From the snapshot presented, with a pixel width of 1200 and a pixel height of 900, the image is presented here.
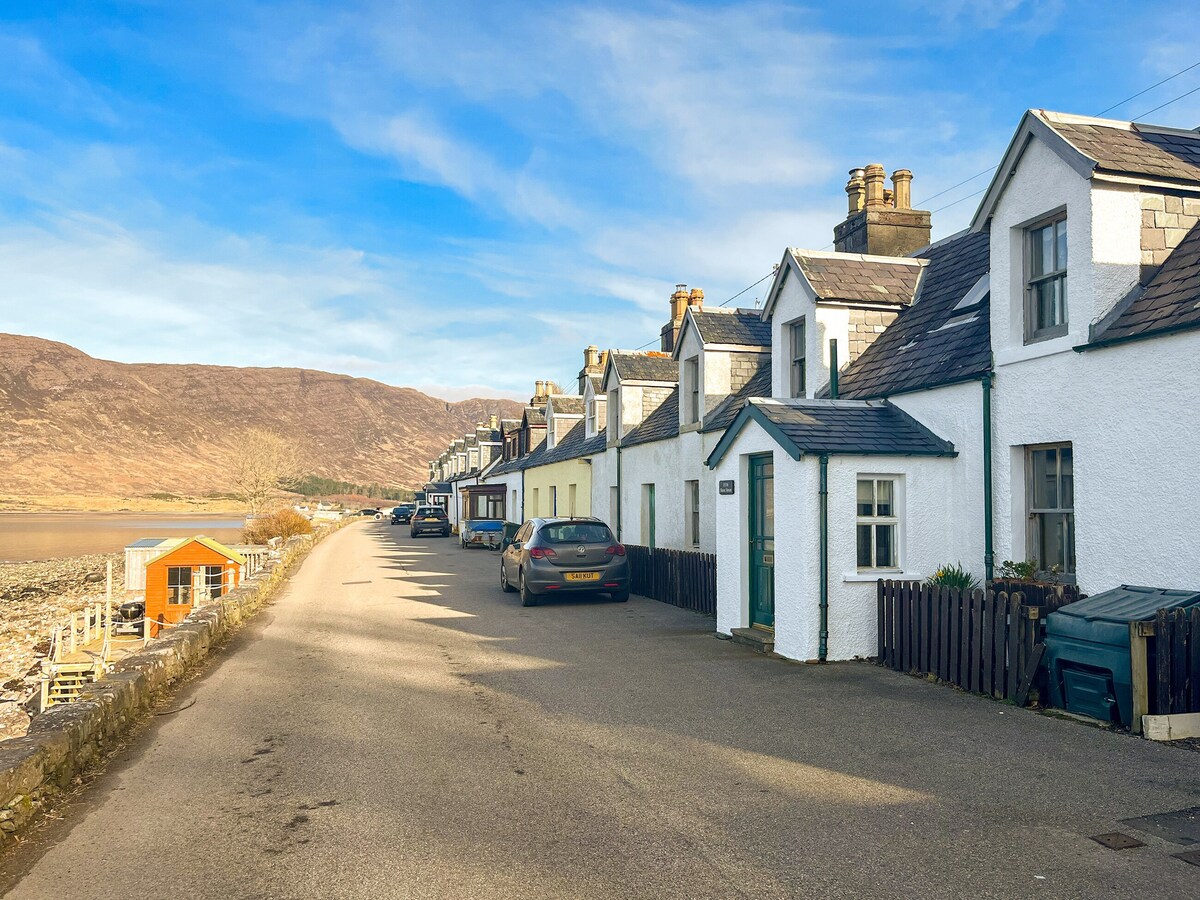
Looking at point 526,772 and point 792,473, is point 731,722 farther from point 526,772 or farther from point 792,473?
point 792,473

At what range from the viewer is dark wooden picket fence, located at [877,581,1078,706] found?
810 centimetres

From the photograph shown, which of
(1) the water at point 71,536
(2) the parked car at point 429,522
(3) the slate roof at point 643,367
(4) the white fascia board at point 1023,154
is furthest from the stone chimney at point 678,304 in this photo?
(1) the water at point 71,536

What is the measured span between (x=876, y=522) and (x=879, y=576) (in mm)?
643

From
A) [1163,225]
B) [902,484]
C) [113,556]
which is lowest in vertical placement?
[113,556]

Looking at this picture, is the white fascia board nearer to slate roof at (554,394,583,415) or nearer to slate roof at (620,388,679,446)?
slate roof at (620,388,679,446)

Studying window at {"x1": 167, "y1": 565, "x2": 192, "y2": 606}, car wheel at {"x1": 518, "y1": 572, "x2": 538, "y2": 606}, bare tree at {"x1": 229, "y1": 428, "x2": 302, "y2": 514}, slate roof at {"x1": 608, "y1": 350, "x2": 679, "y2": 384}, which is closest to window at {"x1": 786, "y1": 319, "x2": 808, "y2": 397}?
car wheel at {"x1": 518, "y1": 572, "x2": 538, "y2": 606}

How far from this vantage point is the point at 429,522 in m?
51.7

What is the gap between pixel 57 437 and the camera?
188 metres

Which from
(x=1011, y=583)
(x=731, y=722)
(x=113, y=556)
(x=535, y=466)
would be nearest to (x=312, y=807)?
(x=731, y=722)

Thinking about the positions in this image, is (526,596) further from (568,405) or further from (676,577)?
(568,405)

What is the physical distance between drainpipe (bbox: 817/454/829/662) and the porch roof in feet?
0.98

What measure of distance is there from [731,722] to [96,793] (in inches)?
188

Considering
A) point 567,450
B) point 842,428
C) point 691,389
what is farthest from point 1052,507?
point 567,450

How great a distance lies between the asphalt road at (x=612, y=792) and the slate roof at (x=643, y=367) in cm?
1352
